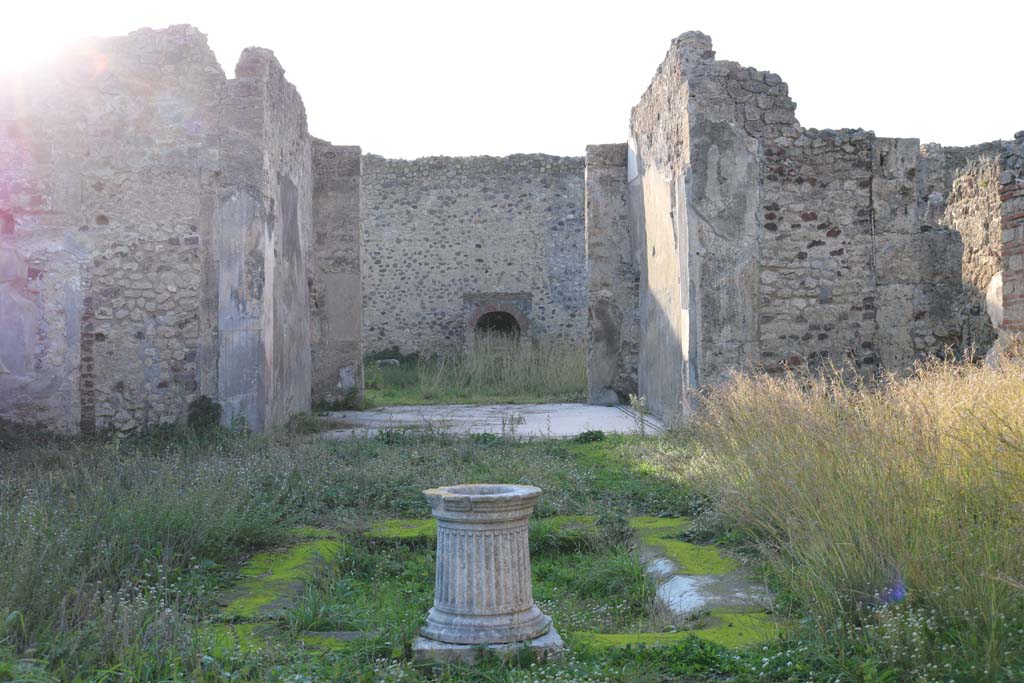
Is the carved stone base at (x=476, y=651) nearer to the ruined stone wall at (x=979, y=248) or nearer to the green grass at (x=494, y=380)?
the ruined stone wall at (x=979, y=248)

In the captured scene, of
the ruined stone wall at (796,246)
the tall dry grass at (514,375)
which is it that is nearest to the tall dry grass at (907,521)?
the ruined stone wall at (796,246)

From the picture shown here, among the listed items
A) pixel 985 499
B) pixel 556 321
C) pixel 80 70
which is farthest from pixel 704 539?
pixel 556 321

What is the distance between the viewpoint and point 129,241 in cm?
883

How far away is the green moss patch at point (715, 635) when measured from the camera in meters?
3.31

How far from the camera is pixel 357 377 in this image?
12.9 m

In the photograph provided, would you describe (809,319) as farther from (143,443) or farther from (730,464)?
(143,443)

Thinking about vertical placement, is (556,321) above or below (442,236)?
below

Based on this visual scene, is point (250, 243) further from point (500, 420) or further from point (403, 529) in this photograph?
point (403, 529)

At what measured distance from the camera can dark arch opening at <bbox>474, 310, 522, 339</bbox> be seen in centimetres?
2100

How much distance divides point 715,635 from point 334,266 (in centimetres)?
998

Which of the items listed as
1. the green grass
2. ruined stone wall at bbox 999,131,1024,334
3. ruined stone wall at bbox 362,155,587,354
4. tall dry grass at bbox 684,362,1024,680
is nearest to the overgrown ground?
tall dry grass at bbox 684,362,1024,680

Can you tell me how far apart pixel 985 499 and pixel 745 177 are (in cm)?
591

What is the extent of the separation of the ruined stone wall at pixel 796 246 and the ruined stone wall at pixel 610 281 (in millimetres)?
3094

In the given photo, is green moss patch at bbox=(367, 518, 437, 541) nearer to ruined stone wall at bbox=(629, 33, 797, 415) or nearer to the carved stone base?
the carved stone base
